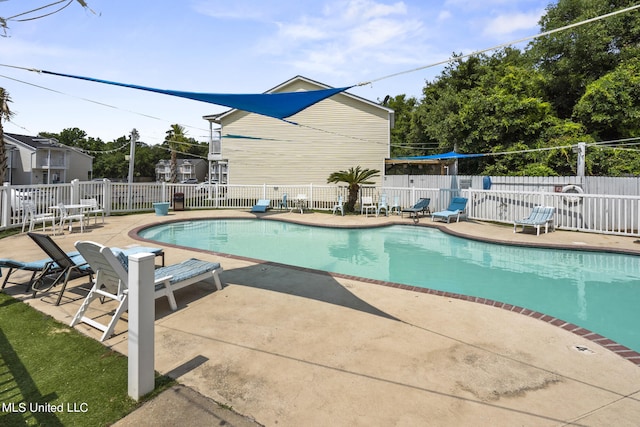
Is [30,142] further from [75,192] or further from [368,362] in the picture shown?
[368,362]

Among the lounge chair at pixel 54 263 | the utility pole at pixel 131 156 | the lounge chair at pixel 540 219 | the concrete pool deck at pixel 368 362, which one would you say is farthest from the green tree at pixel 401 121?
the lounge chair at pixel 54 263

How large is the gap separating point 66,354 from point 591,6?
29.7 m

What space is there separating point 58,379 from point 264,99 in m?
5.05

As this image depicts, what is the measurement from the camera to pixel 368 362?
303 centimetres

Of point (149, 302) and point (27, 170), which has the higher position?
point (27, 170)

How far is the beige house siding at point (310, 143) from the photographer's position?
19.6 meters

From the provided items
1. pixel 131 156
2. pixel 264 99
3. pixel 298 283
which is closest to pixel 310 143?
pixel 131 156

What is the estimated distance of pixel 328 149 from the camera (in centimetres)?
2016

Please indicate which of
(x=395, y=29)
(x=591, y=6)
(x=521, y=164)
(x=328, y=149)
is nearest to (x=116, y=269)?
(x=395, y=29)

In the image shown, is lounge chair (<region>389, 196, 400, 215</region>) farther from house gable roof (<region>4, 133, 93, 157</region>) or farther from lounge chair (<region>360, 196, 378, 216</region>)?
house gable roof (<region>4, 133, 93, 157</region>)

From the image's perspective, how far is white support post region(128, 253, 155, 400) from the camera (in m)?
2.46

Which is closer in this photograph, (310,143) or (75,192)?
(75,192)

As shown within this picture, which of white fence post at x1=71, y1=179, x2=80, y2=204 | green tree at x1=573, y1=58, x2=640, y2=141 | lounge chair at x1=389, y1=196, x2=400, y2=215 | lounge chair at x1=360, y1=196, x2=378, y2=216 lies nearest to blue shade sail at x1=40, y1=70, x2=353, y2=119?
lounge chair at x1=360, y1=196, x2=378, y2=216

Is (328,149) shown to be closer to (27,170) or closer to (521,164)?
(521,164)
